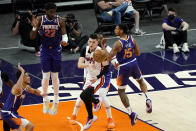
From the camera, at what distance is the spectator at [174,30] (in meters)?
13.7

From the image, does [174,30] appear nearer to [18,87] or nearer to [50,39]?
[50,39]

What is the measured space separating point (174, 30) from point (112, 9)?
2642mm

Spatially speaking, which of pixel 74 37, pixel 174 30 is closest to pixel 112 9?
pixel 74 37

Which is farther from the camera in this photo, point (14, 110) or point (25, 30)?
point (25, 30)

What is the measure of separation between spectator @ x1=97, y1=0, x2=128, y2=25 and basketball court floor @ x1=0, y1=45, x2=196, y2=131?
2.18 meters

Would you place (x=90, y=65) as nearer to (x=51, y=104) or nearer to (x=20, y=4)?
(x=51, y=104)

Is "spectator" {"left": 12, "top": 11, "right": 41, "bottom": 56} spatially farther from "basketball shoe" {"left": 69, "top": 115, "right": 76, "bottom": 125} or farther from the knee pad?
the knee pad

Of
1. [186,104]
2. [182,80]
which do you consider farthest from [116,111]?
[182,80]

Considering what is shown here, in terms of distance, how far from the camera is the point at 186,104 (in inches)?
391

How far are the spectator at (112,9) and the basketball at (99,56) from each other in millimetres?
7170

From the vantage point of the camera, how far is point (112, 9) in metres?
15.6

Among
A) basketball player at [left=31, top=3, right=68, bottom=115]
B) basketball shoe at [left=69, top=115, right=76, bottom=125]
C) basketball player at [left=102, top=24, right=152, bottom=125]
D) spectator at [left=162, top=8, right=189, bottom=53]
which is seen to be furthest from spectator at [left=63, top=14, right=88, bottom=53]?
basketball shoe at [left=69, top=115, right=76, bottom=125]

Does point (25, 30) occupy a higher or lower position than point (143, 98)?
higher

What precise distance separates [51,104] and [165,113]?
251 cm
